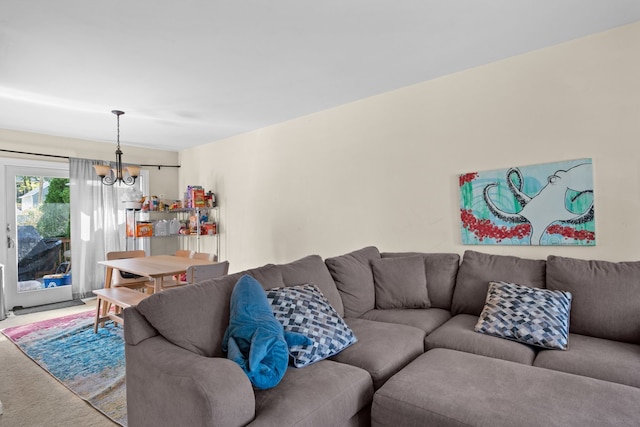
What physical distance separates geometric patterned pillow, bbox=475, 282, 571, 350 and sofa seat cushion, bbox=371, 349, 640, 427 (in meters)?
0.39

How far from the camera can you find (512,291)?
2.28 m

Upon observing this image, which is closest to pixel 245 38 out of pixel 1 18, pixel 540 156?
pixel 1 18

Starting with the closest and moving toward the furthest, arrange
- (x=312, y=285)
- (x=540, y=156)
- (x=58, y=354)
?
1. (x=312, y=285)
2. (x=540, y=156)
3. (x=58, y=354)

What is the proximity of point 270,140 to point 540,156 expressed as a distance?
304 centimetres

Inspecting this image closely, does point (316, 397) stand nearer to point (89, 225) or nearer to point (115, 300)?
point (115, 300)

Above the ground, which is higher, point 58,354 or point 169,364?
point 169,364

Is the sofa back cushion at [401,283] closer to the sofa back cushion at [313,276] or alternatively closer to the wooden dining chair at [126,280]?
the sofa back cushion at [313,276]

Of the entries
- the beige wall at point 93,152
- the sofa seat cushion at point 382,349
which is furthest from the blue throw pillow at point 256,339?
the beige wall at point 93,152

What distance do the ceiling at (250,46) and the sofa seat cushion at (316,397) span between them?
1.96m

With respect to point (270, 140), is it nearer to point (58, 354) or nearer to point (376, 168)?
point (376, 168)

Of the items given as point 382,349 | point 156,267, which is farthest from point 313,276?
point 156,267

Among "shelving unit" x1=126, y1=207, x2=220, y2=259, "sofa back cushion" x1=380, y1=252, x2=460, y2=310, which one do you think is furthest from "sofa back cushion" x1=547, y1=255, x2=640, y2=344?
"shelving unit" x1=126, y1=207, x2=220, y2=259

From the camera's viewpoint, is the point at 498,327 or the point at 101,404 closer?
the point at 498,327

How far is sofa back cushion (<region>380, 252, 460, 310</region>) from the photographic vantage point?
2762 mm
